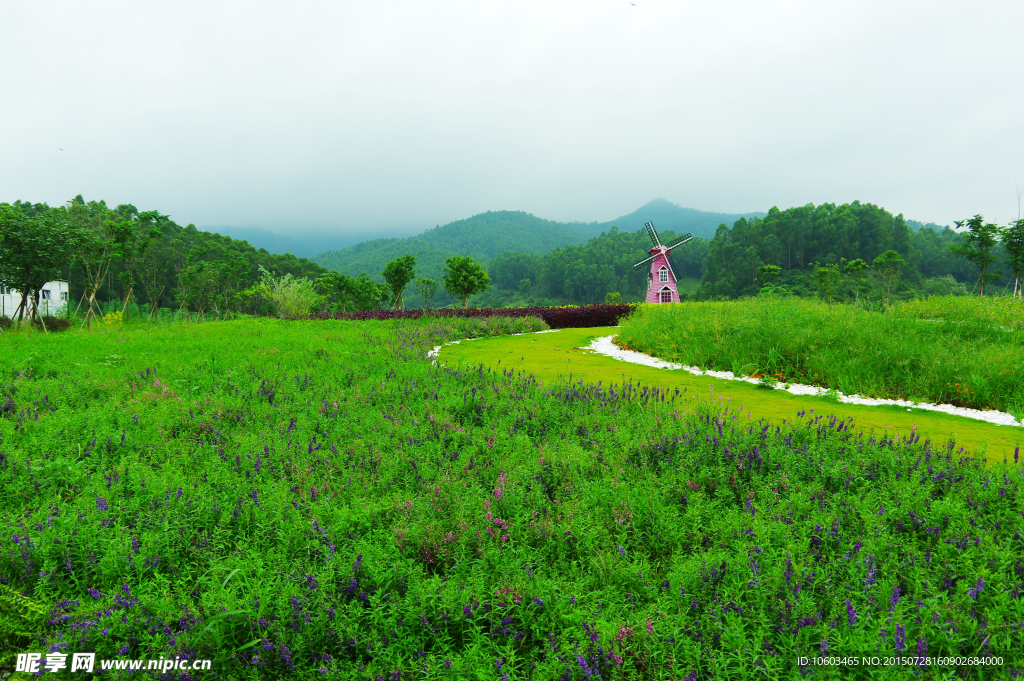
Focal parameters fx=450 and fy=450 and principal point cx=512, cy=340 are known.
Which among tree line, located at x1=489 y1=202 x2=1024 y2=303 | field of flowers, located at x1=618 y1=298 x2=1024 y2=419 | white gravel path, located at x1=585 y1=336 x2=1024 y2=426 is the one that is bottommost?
white gravel path, located at x1=585 y1=336 x2=1024 y2=426

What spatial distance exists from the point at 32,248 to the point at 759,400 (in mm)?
22944

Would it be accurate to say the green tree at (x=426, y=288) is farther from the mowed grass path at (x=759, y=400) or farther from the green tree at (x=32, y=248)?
the mowed grass path at (x=759, y=400)

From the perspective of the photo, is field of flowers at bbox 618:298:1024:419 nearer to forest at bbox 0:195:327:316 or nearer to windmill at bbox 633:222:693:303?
forest at bbox 0:195:327:316

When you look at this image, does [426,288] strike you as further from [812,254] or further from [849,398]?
[812,254]

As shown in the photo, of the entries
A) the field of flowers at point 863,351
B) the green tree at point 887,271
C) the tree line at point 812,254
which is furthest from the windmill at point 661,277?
the field of flowers at point 863,351

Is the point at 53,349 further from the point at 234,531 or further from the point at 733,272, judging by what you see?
the point at 733,272

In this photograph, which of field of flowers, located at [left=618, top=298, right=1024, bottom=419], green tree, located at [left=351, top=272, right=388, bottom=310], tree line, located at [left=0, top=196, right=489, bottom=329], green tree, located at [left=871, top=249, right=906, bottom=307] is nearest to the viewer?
field of flowers, located at [left=618, top=298, right=1024, bottom=419]

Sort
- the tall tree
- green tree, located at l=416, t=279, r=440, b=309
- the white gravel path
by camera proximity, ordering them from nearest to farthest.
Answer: the white gravel path, the tall tree, green tree, located at l=416, t=279, r=440, b=309

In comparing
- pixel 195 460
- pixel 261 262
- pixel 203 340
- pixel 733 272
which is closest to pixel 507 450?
pixel 195 460

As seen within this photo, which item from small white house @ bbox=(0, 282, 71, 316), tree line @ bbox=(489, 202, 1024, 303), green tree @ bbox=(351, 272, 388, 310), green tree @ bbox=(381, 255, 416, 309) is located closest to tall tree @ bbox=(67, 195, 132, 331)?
green tree @ bbox=(381, 255, 416, 309)

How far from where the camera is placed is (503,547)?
2449mm

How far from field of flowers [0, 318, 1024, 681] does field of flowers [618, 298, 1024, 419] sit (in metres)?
3.12

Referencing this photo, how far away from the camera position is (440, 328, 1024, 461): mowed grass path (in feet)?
14.0

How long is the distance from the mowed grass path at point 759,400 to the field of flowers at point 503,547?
97 cm
